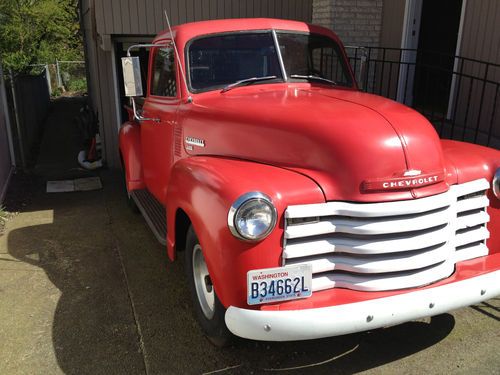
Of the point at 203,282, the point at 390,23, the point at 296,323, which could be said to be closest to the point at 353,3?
the point at 390,23

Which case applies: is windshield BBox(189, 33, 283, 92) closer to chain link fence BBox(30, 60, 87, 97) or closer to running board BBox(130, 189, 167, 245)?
running board BBox(130, 189, 167, 245)

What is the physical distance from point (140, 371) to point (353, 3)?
653 centimetres

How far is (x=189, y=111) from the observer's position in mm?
3695

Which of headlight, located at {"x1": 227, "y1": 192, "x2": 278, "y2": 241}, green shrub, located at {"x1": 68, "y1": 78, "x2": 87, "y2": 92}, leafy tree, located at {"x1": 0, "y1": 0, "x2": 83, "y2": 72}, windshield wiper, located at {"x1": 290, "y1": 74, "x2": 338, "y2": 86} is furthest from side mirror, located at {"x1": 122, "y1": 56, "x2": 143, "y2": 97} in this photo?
green shrub, located at {"x1": 68, "y1": 78, "x2": 87, "y2": 92}

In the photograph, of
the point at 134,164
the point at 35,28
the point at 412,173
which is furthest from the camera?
the point at 35,28

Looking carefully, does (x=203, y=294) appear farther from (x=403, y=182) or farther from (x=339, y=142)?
(x=403, y=182)

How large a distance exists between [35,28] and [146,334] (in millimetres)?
22685

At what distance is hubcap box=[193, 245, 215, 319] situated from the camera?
3.06 m

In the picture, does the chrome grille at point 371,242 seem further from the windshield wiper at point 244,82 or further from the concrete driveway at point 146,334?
the windshield wiper at point 244,82

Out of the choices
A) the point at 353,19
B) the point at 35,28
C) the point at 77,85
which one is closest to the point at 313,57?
the point at 353,19

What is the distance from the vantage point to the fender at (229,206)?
7.96ft

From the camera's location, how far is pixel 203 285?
3.15 m

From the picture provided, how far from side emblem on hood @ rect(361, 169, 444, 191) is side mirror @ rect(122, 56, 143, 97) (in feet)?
7.32

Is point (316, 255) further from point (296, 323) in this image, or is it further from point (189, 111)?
point (189, 111)
